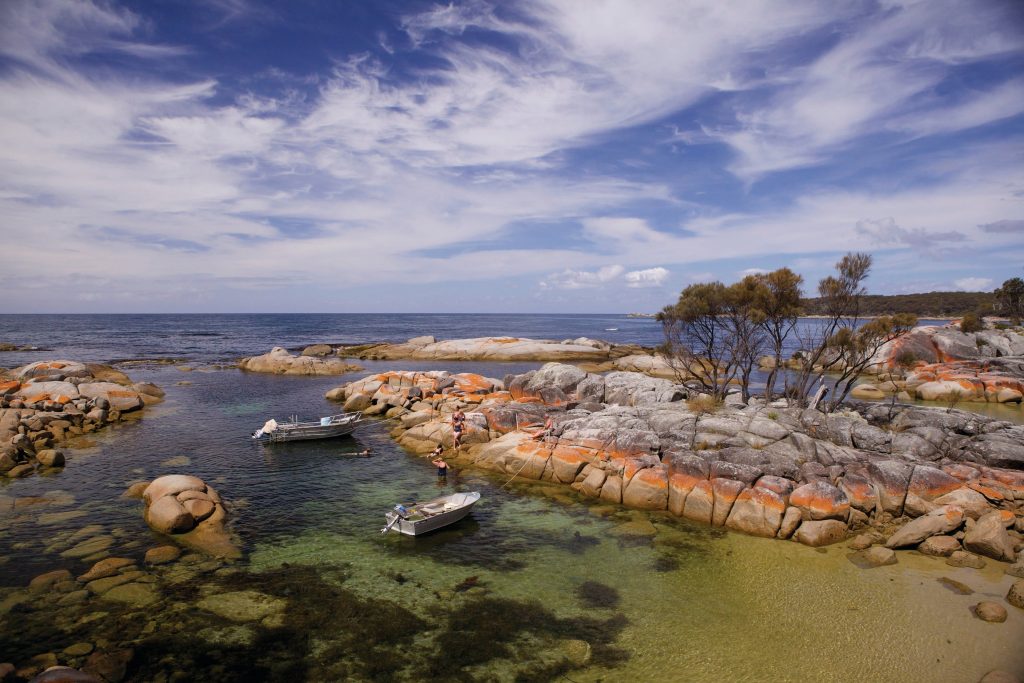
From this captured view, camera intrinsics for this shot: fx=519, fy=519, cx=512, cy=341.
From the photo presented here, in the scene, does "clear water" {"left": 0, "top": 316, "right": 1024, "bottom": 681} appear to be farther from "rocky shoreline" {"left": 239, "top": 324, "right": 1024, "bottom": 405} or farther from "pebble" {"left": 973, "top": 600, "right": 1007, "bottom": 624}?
"rocky shoreline" {"left": 239, "top": 324, "right": 1024, "bottom": 405}

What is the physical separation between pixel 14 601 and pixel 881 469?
102ft

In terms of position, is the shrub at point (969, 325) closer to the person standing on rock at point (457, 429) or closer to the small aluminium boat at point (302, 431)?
the person standing on rock at point (457, 429)

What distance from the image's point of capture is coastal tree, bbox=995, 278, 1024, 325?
8588 centimetres

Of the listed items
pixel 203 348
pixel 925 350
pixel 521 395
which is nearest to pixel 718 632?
pixel 521 395

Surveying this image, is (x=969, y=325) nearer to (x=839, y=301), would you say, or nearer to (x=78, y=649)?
(x=839, y=301)

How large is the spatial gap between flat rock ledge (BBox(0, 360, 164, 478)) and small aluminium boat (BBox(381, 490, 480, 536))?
2096 centimetres

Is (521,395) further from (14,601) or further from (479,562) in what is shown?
(14,601)

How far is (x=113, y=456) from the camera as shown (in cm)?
2966

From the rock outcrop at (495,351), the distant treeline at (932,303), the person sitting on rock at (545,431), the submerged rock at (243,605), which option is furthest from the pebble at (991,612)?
the distant treeline at (932,303)

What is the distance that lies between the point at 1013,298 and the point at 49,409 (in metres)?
128

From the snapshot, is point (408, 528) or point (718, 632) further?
point (408, 528)

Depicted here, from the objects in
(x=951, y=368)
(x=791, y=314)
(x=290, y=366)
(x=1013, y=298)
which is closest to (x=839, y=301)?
(x=791, y=314)

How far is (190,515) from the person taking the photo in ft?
66.7

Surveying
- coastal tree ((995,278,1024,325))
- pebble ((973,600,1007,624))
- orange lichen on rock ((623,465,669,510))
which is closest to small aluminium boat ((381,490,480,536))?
orange lichen on rock ((623,465,669,510))
